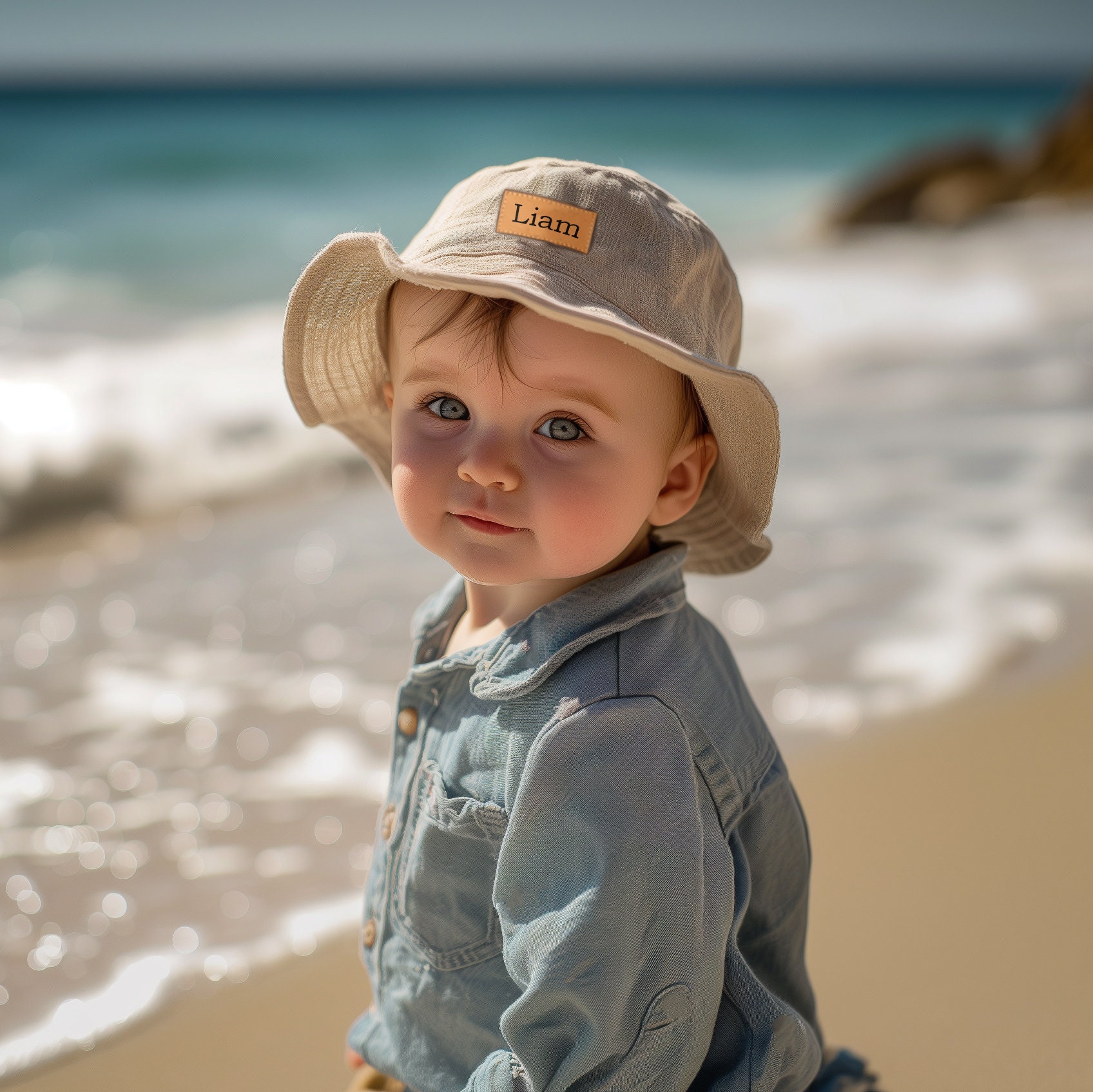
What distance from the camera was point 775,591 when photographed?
324cm

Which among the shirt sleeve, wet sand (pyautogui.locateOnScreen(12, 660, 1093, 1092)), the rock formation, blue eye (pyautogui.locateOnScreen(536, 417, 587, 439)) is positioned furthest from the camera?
the rock formation

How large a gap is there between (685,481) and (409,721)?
0.43 m

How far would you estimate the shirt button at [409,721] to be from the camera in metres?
1.42

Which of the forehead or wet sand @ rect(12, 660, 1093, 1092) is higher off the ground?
the forehead

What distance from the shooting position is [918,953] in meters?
1.93

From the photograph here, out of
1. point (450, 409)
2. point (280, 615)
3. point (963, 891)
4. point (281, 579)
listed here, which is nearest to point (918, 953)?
point (963, 891)

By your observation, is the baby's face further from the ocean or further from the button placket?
the ocean

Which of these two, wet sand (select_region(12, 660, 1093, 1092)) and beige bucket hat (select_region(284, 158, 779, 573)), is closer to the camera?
beige bucket hat (select_region(284, 158, 779, 573))

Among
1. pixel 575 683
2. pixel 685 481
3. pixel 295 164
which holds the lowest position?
pixel 575 683

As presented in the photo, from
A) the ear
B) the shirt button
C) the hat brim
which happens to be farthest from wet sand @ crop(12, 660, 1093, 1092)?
the ear

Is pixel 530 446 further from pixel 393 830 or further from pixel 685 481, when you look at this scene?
pixel 393 830

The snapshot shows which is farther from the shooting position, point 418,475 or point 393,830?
point 393,830

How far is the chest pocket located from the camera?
1285mm

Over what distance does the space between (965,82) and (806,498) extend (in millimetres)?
57075
